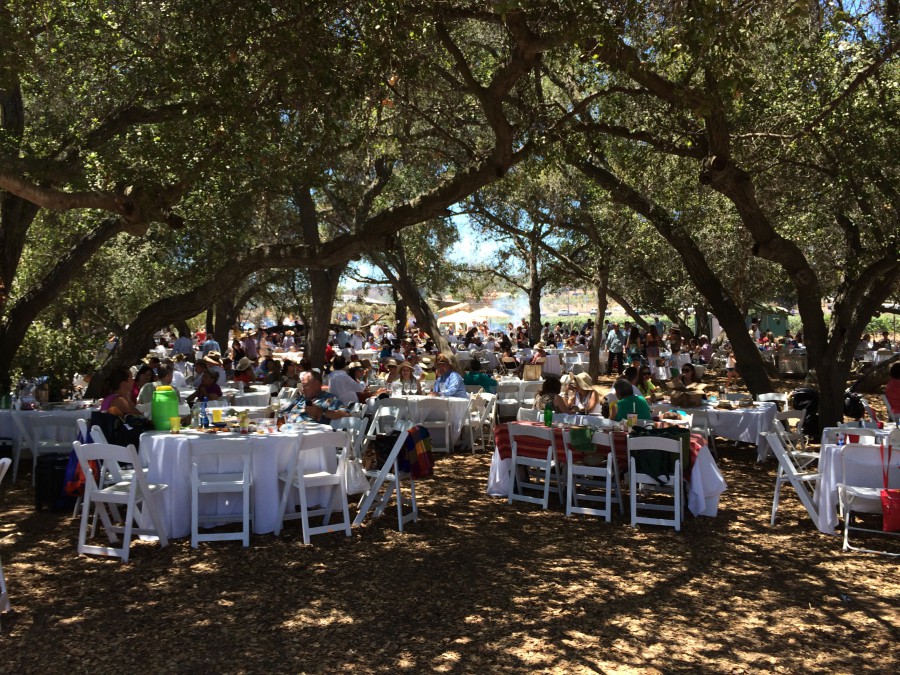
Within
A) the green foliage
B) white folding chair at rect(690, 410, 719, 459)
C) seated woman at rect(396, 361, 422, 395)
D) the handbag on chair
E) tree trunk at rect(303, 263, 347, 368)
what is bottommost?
the handbag on chair

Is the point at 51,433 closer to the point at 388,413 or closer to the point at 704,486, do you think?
the point at 388,413

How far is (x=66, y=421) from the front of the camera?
9062 millimetres

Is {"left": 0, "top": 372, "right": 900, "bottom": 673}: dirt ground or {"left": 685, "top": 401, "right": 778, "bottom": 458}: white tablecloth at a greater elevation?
{"left": 685, "top": 401, "right": 778, "bottom": 458}: white tablecloth

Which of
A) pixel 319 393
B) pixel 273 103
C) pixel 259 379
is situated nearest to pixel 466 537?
pixel 319 393

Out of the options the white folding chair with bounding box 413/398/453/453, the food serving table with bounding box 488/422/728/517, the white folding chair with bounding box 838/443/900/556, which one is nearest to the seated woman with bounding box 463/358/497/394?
the white folding chair with bounding box 413/398/453/453

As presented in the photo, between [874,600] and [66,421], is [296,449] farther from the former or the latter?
[874,600]

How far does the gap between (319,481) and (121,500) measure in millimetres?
1479

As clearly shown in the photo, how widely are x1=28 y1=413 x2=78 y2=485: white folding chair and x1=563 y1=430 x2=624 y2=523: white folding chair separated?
16.4ft

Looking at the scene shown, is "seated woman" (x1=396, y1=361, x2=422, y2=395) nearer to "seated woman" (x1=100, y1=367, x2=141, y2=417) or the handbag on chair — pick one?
"seated woman" (x1=100, y1=367, x2=141, y2=417)

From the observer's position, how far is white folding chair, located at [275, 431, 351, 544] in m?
6.66

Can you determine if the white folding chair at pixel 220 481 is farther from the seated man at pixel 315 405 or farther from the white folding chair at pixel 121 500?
the seated man at pixel 315 405

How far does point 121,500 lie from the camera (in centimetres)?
617

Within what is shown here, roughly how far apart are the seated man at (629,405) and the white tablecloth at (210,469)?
334cm

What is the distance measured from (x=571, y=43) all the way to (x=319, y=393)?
408cm
